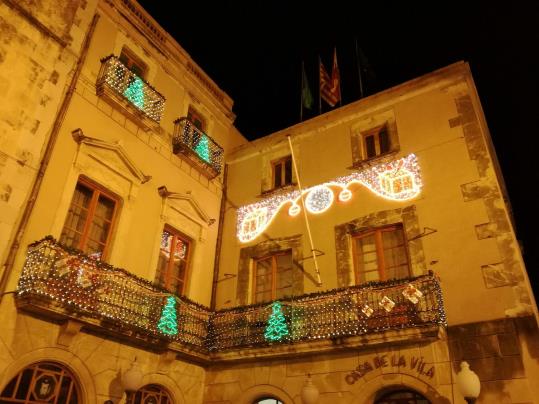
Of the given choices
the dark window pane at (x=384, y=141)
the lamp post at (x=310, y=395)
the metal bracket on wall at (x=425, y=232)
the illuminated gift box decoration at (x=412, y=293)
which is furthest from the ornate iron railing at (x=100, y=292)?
the dark window pane at (x=384, y=141)

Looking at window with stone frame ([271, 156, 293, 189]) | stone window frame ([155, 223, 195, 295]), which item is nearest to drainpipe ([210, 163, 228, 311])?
stone window frame ([155, 223, 195, 295])

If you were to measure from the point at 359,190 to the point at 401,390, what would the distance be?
4.79m

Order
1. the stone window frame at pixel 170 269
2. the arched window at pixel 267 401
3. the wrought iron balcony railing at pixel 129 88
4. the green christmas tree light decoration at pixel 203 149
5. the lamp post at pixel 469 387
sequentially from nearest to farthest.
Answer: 1. the lamp post at pixel 469 387
2. the arched window at pixel 267 401
3. the wrought iron balcony railing at pixel 129 88
4. the stone window frame at pixel 170 269
5. the green christmas tree light decoration at pixel 203 149

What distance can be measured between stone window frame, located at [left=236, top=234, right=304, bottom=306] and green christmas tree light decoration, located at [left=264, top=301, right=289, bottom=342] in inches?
35.8

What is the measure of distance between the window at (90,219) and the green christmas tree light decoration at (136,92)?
252 centimetres

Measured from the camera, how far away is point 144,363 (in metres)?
9.49

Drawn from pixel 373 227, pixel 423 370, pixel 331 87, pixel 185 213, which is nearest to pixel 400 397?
pixel 423 370

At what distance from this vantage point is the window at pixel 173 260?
11102mm

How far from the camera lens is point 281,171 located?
13414 millimetres

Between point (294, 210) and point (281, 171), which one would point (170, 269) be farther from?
point (281, 171)

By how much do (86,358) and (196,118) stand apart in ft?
25.6

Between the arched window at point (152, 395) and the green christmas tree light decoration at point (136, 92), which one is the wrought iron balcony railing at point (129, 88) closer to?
the green christmas tree light decoration at point (136, 92)

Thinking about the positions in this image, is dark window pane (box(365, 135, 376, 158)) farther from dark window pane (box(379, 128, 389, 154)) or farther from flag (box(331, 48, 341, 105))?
flag (box(331, 48, 341, 105))

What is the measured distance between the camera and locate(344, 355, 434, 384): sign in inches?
329
